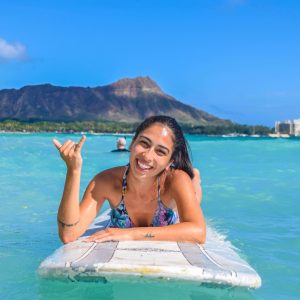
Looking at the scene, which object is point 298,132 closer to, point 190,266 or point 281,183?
point 281,183

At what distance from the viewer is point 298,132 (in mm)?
142125

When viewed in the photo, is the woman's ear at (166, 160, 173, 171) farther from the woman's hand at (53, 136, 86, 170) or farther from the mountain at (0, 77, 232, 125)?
the mountain at (0, 77, 232, 125)

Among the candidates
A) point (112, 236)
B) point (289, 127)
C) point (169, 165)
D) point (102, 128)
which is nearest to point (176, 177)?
point (169, 165)

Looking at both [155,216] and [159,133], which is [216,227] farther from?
[159,133]

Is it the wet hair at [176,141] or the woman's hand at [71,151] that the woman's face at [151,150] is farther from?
the woman's hand at [71,151]

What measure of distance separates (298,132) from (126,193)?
475 feet

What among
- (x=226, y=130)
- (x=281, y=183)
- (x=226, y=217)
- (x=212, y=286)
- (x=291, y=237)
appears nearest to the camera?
(x=212, y=286)

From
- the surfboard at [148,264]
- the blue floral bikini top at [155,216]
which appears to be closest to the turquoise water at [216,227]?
the surfboard at [148,264]

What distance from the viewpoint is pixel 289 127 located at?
14212cm

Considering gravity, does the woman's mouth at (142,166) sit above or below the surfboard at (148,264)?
above

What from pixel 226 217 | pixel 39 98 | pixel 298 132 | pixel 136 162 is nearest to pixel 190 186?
pixel 136 162

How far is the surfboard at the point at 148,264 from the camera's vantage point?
2.62m

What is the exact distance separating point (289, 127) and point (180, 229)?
144 metres

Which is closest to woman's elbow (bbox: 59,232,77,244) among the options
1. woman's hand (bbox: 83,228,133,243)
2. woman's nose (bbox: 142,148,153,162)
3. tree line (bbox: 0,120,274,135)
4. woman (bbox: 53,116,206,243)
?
woman (bbox: 53,116,206,243)
